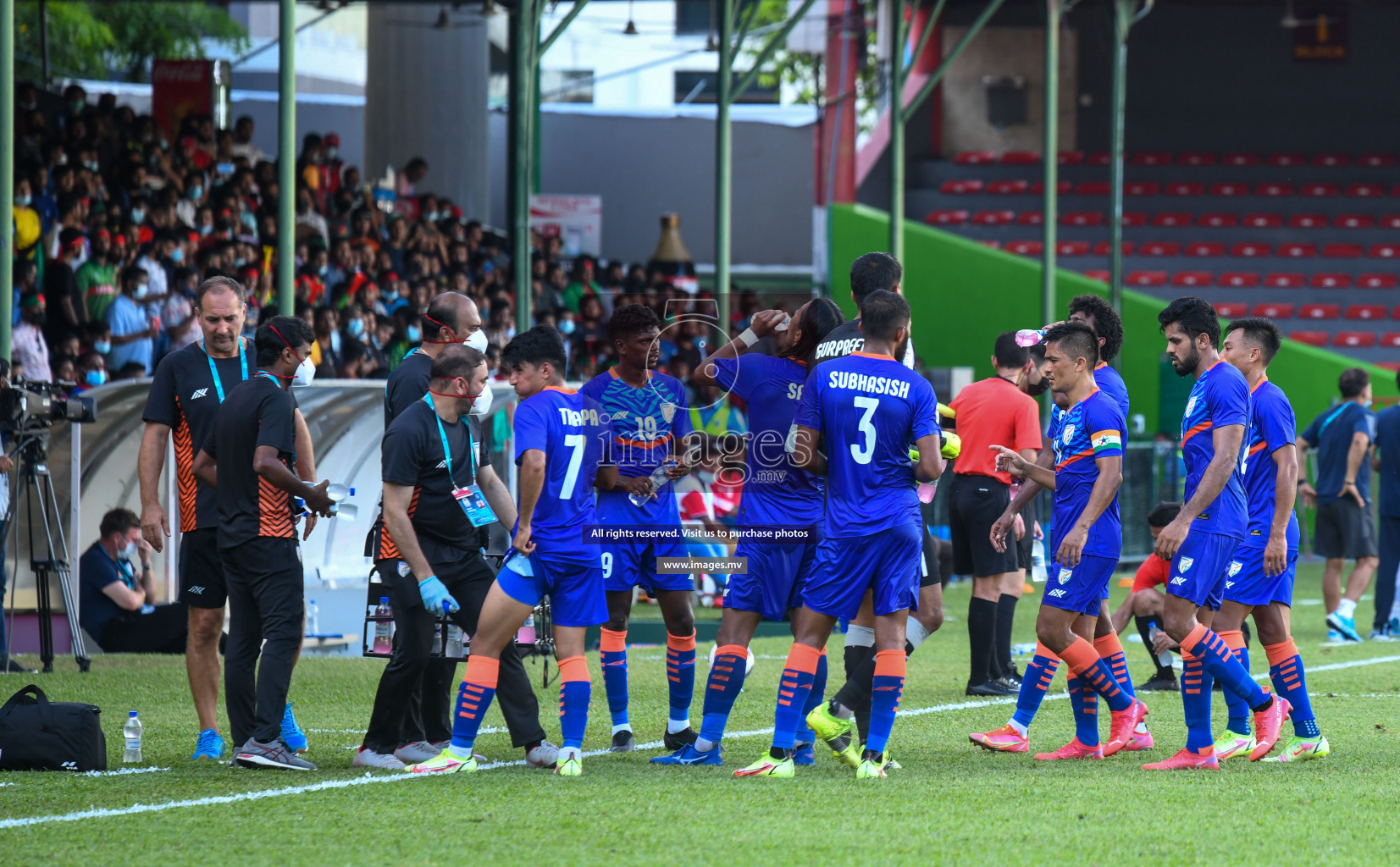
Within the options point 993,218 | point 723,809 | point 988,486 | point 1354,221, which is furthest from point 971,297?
point 723,809

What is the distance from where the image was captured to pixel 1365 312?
104 feet

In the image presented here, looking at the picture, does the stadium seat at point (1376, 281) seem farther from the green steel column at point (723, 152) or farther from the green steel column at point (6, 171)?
the green steel column at point (6, 171)

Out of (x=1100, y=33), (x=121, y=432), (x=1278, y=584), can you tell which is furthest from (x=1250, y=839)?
(x=1100, y=33)

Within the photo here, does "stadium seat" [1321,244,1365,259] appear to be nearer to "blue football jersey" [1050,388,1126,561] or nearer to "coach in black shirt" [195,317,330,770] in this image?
"blue football jersey" [1050,388,1126,561]

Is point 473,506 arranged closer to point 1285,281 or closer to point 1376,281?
point 1285,281

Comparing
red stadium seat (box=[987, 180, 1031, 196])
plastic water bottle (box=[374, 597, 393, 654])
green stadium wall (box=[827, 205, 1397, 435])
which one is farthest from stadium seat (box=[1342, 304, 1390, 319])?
plastic water bottle (box=[374, 597, 393, 654])

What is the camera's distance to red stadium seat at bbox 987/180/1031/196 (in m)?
35.7

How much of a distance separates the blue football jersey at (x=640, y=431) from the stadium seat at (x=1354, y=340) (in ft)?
84.0

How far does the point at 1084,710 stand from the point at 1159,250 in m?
27.6

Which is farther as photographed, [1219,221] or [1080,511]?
[1219,221]

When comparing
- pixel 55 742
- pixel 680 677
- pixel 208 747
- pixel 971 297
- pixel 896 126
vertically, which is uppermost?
pixel 896 126

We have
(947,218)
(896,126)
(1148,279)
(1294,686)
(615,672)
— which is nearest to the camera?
(1294,686)

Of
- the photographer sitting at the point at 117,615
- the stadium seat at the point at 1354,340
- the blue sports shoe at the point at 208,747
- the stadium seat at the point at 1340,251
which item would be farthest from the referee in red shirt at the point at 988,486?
the stadium seat at the point at 1340,251

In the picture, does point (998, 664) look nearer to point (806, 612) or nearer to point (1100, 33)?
point (806, 612)
